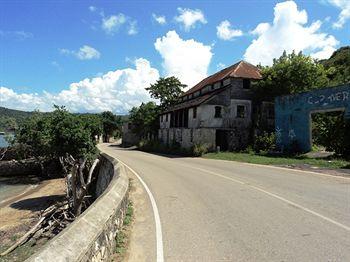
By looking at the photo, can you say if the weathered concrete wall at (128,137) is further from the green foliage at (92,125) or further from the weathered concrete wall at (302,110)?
the weathered concrete wall at (302,110)

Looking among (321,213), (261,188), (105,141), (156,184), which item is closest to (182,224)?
(321,213)

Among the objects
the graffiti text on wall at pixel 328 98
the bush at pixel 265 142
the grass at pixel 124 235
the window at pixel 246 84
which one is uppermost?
the window at pixel 246 84

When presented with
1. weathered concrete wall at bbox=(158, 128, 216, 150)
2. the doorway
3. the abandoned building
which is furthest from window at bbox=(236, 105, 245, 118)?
weathered concrete wall at bbox=(158, 128, 216, 150)

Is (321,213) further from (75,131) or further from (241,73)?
(241,73)

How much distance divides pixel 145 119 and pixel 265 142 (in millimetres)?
34435

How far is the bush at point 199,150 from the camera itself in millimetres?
39969

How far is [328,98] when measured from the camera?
94.7 ft

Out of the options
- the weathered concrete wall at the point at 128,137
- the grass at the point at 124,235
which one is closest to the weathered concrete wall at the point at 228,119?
the grass at the point at 124,235

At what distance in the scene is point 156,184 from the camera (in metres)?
17.5

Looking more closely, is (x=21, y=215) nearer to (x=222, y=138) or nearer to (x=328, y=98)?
(x=328, y=98)

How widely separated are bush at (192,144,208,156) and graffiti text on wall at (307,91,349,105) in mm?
12463

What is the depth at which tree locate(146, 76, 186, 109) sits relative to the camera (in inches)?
2758

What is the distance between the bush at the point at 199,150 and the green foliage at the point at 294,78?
9678mm

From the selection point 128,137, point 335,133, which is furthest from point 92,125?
point 128,137
